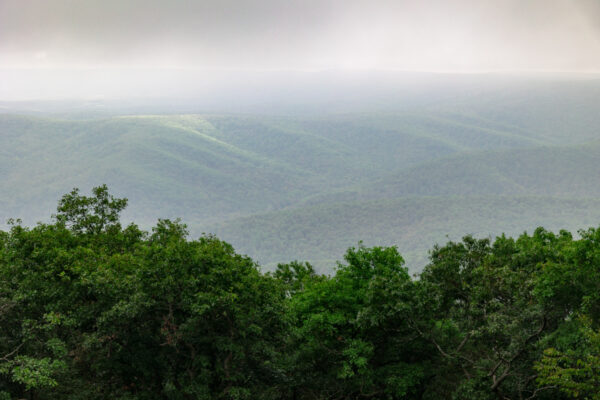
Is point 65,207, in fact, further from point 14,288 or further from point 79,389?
point 79,389

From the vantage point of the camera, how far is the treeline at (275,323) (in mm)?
27672

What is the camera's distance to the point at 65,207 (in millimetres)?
41344

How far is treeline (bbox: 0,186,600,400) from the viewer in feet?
90.8

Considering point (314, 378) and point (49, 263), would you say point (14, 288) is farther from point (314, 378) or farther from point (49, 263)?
point (314, 378)

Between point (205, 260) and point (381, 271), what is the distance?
12.0 meters

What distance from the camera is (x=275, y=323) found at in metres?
31.9

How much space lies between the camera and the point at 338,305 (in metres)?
34.3

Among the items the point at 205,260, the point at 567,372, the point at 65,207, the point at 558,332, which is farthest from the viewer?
the point at 65,207

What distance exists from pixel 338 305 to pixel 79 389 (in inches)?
637

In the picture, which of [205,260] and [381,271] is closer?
[205,260]

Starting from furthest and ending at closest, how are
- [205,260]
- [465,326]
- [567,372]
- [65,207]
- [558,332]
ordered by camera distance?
[65,207], [465,326], [205,260], [558,332], [567,372]

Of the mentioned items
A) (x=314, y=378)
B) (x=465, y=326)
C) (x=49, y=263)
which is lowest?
(x=314, y=378)

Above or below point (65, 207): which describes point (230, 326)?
below

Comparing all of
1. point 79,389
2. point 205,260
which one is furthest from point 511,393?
point 79,389
